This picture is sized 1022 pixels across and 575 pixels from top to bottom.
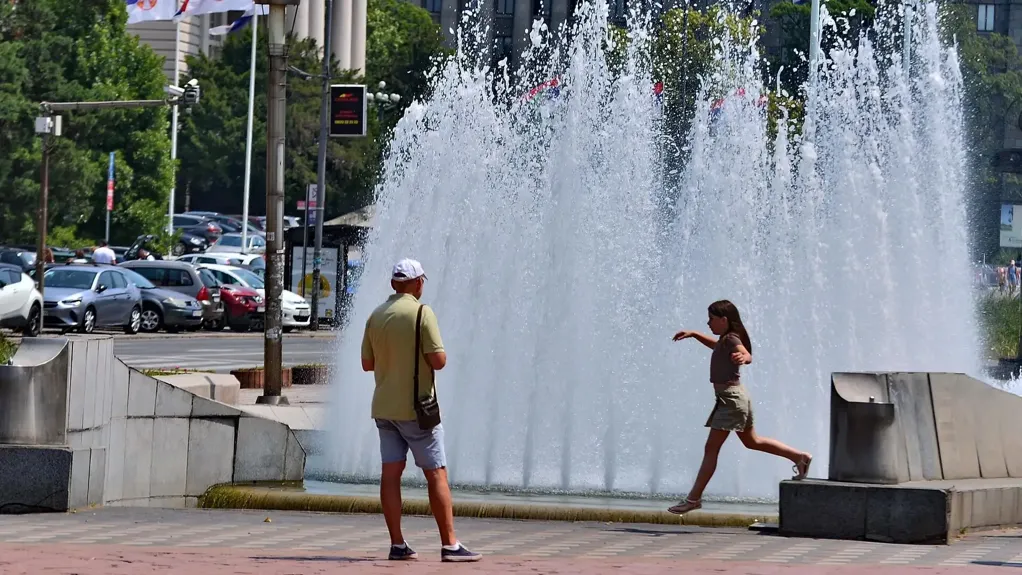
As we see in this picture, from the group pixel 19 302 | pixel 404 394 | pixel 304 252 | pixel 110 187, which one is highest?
pixel 110 187

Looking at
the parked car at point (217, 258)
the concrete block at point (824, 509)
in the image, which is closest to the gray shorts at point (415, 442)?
the concrete block at point (824, 509)

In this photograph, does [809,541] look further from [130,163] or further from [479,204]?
[130,163]

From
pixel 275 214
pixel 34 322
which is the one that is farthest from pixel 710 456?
pixel 34 322

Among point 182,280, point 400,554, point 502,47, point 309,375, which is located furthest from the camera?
point 502,47

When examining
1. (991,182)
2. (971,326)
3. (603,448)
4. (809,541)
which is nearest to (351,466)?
(603,448)

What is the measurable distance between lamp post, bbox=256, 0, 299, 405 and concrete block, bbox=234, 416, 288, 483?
17.3 feet

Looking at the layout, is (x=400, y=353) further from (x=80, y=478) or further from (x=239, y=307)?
(x=239, y=307)

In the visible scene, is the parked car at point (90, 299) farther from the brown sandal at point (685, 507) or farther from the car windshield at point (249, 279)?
the brown sandal at point (685, 507)

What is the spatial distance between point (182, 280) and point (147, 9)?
18.9 m

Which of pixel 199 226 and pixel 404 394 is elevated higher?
pixel 199 226

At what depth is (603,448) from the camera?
1441 centimetres

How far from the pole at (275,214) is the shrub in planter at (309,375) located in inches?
200

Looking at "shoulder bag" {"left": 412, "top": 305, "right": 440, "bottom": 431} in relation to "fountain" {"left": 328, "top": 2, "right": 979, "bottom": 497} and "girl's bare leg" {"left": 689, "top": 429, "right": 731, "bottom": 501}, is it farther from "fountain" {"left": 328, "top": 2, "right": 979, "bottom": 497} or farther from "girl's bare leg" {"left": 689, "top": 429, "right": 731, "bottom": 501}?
"fountain" {"left": 328, "top": 2, "right": 979, "bottom": 497}

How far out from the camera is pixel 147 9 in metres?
56.3
